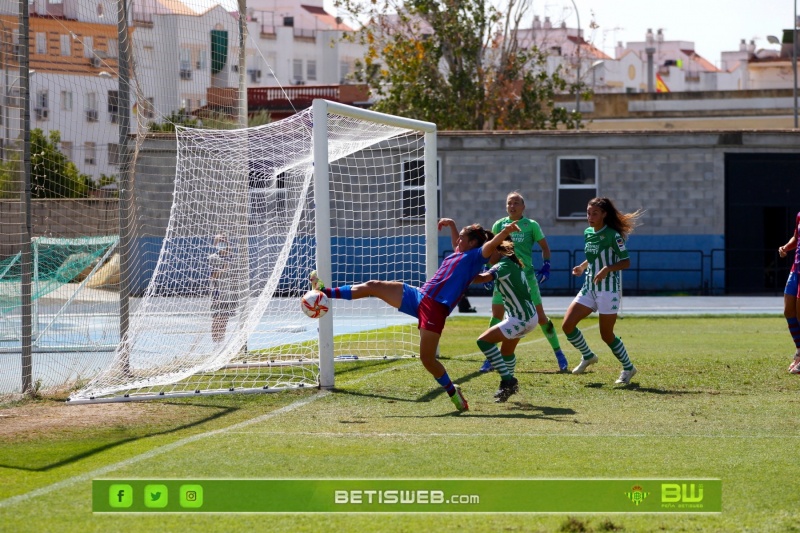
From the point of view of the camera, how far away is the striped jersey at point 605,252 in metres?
11.2

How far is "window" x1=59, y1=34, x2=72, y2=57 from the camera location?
36.1ft

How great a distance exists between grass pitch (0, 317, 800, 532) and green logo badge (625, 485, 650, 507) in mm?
153

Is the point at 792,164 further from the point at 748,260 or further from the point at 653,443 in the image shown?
the point at 653,443

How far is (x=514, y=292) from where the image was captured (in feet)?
34.4

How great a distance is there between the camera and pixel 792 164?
30312 mm

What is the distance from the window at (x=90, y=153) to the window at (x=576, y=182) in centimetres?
2022

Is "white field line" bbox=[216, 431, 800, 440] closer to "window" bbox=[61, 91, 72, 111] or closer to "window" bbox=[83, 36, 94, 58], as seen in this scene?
"window" bbox=[61, 91, 72, 111]

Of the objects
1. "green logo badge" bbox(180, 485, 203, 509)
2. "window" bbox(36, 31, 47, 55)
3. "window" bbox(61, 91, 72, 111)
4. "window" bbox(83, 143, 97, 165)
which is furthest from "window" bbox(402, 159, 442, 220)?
"green logo badge" bbox(180, 485, 203, 509)

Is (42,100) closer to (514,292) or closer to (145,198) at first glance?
(145,198)

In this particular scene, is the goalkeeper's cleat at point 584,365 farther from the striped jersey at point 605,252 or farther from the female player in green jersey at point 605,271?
the striped jersey at point 605,252

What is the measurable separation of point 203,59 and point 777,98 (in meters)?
45.9

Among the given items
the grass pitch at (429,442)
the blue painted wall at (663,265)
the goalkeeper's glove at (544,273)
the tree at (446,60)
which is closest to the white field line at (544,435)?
the grass pitch at (429,442)

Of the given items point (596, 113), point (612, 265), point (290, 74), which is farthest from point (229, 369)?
point (290, 74)

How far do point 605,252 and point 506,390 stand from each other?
6.94 ft
